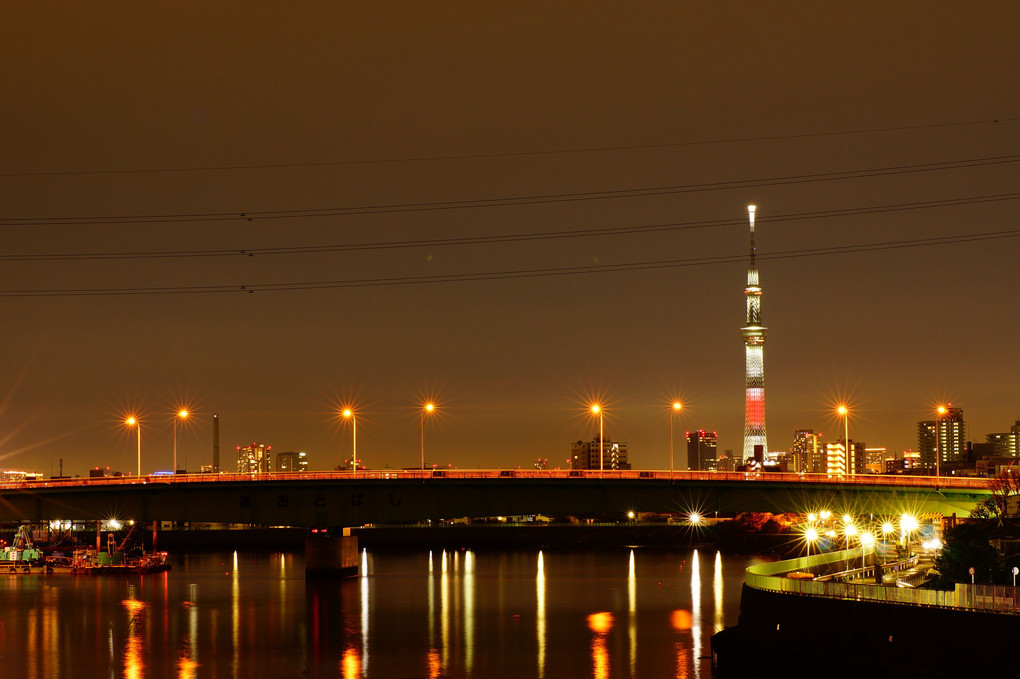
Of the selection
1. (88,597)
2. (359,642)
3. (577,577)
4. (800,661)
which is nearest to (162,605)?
(88,597)

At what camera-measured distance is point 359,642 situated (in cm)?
7456

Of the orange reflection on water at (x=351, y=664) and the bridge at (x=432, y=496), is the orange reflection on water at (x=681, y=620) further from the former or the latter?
the orange reflection on water at (x=351, y=664)

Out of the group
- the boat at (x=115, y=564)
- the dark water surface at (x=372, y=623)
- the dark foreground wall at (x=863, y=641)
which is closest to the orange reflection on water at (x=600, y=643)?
the dark water surface at (x=372, y=623)

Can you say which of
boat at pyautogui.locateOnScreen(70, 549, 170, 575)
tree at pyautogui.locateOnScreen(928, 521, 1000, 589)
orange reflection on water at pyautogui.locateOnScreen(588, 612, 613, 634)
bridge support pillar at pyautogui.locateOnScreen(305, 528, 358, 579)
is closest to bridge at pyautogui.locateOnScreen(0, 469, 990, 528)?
bridge support pillar at pyautogui.locateOnScreen(305, 528, 358, 579)

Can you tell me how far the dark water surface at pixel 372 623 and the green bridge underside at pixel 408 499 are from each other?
7195 millimetres

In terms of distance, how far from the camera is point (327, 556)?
11800 centimetres

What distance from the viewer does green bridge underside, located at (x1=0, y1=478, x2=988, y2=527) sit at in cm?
9475

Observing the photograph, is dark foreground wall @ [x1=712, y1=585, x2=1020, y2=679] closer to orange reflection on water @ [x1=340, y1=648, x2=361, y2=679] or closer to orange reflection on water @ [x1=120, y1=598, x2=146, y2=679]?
orange reflection on water @ [x1=340, y1=648, x2=361, y2=679]

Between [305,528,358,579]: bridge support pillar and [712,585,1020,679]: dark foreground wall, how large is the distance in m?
66.6

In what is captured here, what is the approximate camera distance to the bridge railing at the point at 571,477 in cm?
8944

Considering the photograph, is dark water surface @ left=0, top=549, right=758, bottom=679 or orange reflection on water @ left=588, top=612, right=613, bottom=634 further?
orange reflection on water @ left=588, top=612, right=613, bottom=634

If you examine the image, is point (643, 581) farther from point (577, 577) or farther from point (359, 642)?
point (359, 642)

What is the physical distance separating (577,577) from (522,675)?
6637cm

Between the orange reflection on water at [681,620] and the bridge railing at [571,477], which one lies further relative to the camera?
the bridge railing at [571,477]
